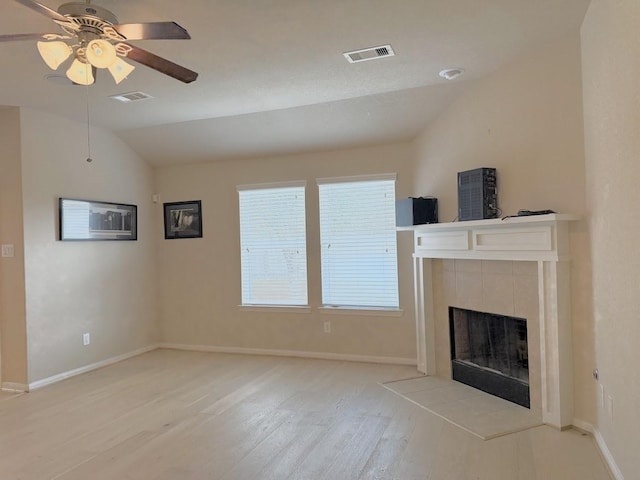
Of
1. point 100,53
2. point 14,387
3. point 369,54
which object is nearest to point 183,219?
point 14,387

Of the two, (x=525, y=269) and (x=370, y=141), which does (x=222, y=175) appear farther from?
(x=525, y=269)

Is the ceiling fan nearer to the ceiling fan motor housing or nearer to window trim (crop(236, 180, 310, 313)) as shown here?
the ceiling fan motor housing

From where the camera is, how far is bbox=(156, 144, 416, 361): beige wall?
4.86 m

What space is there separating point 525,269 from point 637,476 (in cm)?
159

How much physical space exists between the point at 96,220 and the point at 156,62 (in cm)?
327

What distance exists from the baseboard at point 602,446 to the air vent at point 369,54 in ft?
9.43

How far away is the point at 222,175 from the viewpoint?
5582mm

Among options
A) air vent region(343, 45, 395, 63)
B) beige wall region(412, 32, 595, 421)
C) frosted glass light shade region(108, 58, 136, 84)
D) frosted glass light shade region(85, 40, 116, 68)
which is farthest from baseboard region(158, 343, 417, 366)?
frosted glass light shade region(85, 40, 116, 68)

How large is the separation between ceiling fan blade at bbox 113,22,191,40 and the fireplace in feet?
10.3

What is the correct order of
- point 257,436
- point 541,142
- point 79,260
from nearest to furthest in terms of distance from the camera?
point 257,436, point 541,142, point 79,260

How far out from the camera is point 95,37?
7.12 ft

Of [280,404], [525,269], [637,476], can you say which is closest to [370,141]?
[525,269]

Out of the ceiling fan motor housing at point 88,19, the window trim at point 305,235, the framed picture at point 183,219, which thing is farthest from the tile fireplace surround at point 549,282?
the framed picture at point 183,219

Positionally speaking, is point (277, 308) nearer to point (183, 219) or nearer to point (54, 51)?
point (183, 219)
